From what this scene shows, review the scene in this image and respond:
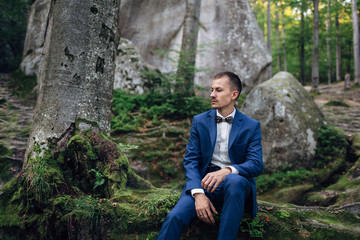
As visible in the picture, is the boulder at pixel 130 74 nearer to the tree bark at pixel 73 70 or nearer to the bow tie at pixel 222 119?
the tree bark at pixel 73 70

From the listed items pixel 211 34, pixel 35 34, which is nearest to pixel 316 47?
pixel 211 34

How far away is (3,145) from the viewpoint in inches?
178

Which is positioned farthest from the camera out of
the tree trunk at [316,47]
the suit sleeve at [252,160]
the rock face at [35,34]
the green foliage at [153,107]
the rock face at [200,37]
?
the tree trunk at [316,47]

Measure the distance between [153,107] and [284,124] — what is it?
3.74m

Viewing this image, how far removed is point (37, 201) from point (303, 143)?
19.4 ft

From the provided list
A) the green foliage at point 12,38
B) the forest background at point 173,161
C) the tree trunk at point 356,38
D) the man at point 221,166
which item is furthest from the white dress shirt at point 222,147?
the tree trunk at point 356,38

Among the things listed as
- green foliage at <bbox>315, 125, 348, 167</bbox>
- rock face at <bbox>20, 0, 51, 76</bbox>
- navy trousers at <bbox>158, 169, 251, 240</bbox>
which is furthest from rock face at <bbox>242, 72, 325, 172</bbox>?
rock face at <bbox>20, 0, 51, 76</bbox>

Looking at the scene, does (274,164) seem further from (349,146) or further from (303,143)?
(349,146)

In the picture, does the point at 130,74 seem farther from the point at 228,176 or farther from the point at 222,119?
the point at 228,176

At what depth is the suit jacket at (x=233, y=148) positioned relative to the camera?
2492 millimetres

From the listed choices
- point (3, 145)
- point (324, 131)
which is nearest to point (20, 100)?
point (3, 145)

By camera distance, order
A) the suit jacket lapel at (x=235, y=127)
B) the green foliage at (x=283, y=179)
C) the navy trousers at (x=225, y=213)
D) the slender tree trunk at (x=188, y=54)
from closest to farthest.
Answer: the navy trousers at (x=225, y=213) < the suit jacket lapel at (x=235, y=127) < the green foliage at (x=283, y=179) < the slender tree trunk at (x=188, y=54)

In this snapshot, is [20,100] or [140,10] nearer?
[20,100]

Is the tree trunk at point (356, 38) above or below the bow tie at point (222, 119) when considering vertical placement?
above
